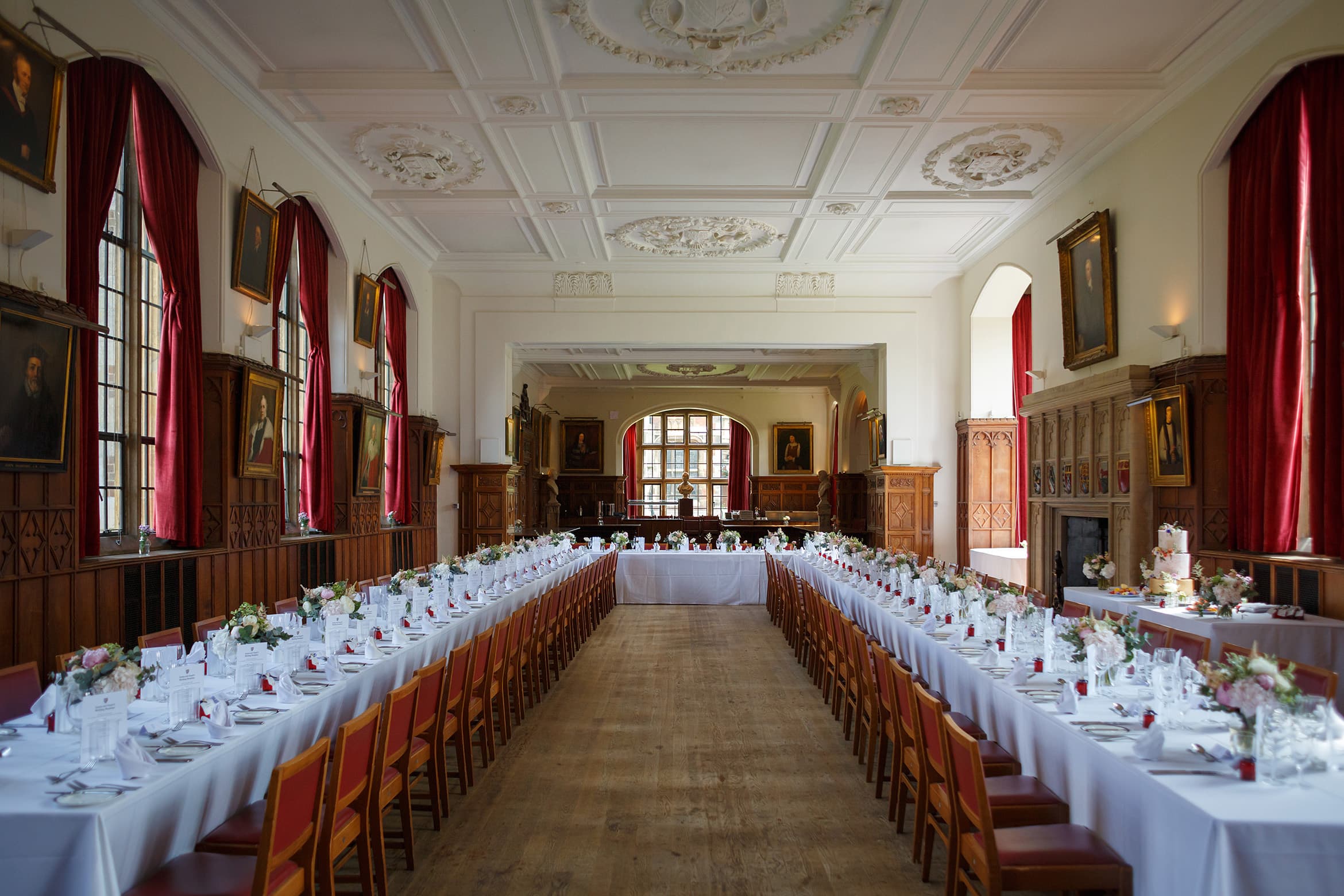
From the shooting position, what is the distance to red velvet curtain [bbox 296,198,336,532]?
9.96 metres

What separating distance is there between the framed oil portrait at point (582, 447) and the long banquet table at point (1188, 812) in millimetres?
21248

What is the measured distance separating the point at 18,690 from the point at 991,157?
9.85 m

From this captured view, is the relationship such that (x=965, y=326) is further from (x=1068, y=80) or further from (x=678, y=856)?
(x=678, y=856)

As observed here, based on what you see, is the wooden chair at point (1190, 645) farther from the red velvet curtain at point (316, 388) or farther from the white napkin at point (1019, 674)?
the red velvet curtain at point (316, 388)

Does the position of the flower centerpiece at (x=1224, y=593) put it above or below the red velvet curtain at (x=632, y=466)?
below

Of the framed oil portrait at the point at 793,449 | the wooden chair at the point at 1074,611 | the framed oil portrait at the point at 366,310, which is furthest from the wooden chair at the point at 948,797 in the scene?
the framed oil portrait at the point at 793,449

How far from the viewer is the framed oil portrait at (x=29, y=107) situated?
4.85 metres

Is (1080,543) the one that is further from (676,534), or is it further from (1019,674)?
(1019,674)

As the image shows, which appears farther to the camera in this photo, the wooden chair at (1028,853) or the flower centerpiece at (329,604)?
the flower centerpiece at (329,604)

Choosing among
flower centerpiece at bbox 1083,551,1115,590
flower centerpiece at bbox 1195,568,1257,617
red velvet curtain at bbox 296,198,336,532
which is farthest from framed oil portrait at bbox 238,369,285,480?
flower centerpiece at bbox 1195,568,1257,617

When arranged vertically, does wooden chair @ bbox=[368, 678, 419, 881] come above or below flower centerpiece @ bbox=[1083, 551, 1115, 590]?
below

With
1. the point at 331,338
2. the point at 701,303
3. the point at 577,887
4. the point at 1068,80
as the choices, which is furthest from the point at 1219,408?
the point at 331,338

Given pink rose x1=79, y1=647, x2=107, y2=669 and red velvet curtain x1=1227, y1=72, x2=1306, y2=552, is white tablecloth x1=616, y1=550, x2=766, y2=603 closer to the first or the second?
red velvet curtain x1=1227, y1=72, x2=1306, y2=552

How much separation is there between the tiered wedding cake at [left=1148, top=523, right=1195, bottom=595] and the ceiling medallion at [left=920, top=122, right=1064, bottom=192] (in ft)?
14.5
